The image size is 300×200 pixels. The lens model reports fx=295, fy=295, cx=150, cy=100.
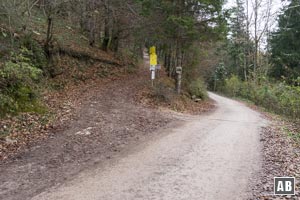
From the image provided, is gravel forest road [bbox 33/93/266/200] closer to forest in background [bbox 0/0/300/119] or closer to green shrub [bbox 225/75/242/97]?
forest in background [bbox 0/0/300/119]

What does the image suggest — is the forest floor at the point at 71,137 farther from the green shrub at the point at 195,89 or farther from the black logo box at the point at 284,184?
the green shrub at the point at 195,89

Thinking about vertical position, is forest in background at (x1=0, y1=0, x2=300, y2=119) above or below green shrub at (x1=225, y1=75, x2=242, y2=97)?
above

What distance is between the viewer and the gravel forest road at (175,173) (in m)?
4.90

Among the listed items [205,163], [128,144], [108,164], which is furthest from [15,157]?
[205,163]

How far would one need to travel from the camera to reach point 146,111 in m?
12.4

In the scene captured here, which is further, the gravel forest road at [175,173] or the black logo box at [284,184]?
the black logo box at [284,184]

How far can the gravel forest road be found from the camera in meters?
4.90

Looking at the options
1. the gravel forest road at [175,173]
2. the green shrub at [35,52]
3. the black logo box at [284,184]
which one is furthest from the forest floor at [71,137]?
the black logo box at [284,184]

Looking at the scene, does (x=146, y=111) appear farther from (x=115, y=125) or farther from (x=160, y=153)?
(x=160, y=153)

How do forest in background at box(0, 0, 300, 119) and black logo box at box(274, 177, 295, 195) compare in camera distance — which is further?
forest in background at box(0, 0, 300, 119)

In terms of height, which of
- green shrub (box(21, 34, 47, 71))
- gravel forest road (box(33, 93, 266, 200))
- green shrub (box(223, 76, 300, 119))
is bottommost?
gravel forest road (box(33, 93, 266, 200))

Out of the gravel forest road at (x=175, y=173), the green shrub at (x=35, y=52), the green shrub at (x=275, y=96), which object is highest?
the green shrub at (x=35, y=52)

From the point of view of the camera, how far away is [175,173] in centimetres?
587

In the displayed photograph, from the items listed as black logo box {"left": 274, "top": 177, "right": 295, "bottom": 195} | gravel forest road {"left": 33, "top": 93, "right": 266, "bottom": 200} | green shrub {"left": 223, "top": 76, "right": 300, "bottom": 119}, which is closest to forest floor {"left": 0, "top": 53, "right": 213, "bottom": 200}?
gravel forest road {"left": 33, "top": 93, "right": 266, "bottom": 200}
